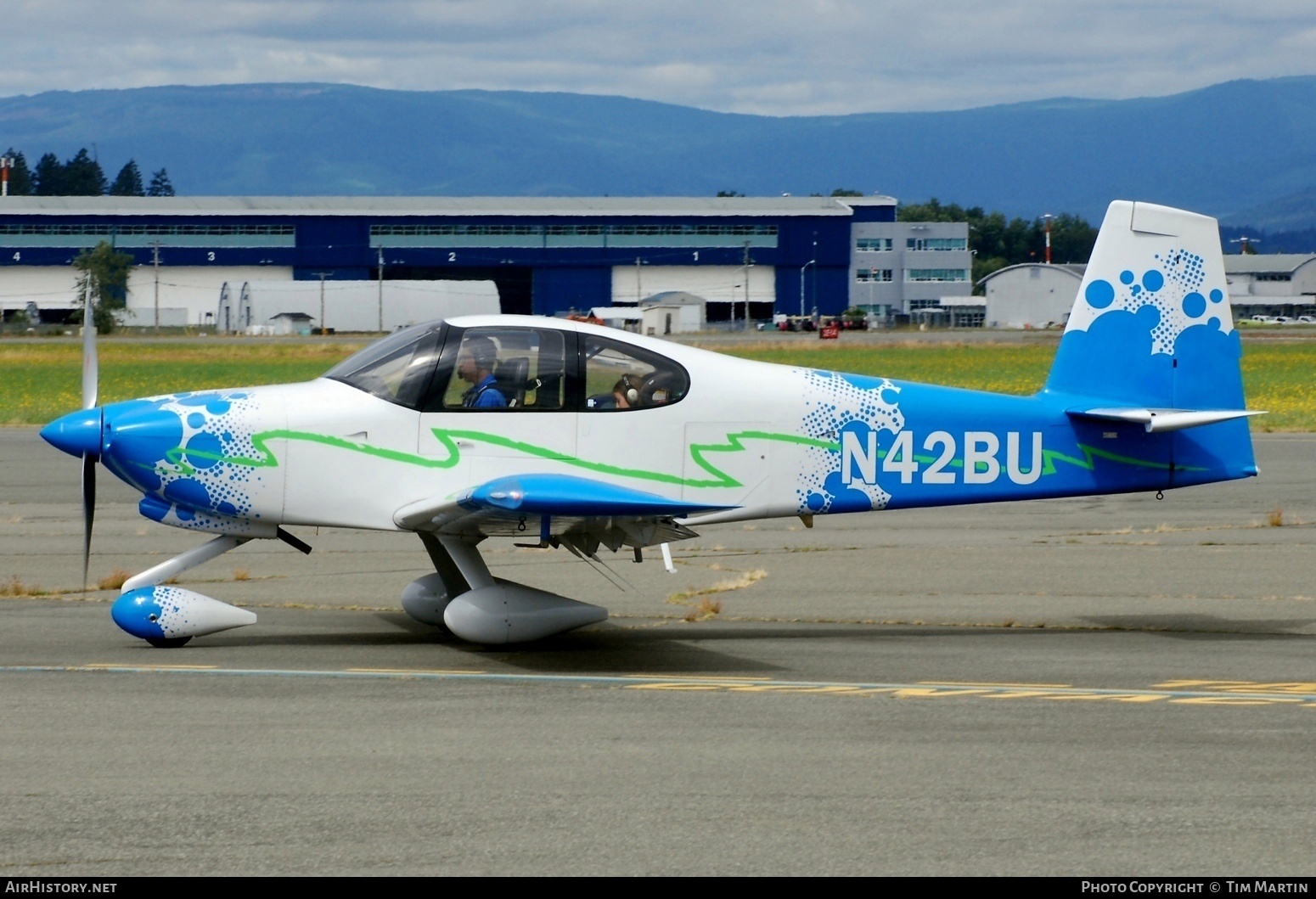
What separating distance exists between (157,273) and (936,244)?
7032 cm

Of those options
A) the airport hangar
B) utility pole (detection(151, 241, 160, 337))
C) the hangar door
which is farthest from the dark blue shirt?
the hangar door

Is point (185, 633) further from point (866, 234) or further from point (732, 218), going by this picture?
point (866, 234)

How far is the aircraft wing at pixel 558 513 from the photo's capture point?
830 cm

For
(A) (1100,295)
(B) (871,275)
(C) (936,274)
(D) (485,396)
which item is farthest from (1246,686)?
(C) (936,274)

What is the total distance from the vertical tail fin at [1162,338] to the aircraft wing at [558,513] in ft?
10.4

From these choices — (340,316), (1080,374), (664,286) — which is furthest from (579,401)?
(664,286)

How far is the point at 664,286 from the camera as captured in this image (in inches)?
4429

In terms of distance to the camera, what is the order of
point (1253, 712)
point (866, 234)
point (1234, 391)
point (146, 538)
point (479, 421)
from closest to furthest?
point (1253, 712)
point (479, 421)
point (1234, 391)
point (146, 538)
point (866, 234)

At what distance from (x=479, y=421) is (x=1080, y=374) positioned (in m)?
4.11

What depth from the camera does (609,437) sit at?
955cm

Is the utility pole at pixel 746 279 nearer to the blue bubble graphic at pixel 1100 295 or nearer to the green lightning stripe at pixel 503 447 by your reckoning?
the blue bubble graphic at pixel 1100 295

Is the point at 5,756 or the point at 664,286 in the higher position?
the point at 664,286

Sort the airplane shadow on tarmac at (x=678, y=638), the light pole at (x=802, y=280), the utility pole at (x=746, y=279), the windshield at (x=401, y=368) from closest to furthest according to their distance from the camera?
the airplane shadow on tarmac at (x=678, y=638), the windshield at (x=401, y=368), the utility pole at (x=746, y=279), the light pole at (x=802, y=280)

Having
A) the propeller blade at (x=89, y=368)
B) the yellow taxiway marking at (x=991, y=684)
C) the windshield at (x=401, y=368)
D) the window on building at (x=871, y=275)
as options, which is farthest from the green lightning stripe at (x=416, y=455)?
the window on building at (x=871, y=275)
